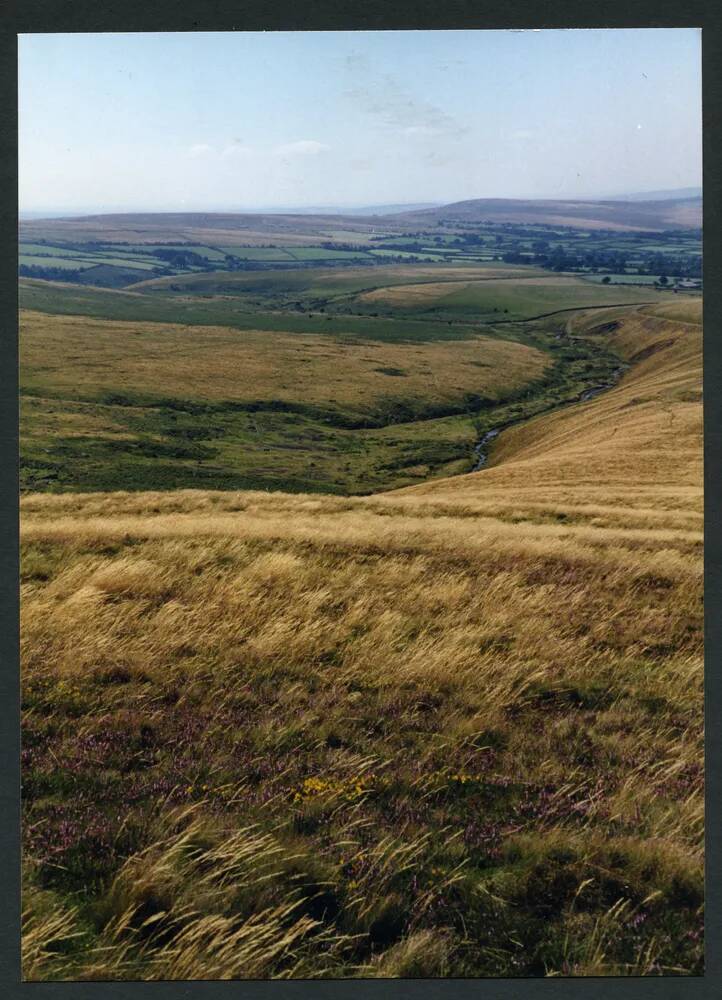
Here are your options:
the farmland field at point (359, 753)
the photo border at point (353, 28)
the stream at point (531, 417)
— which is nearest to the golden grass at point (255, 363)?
the stream at point (531, 417)

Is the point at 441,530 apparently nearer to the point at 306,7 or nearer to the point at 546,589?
the point at 546,589

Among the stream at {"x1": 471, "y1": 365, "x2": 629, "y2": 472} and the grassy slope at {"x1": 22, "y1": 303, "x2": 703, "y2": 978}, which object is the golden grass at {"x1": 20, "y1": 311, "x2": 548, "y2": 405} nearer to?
the stream at {"x1": 471, "y1": 365, "x2": 629, "y2": 472}

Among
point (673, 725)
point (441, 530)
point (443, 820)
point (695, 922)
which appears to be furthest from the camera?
point (441, 530)

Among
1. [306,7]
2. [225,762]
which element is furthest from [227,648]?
[306,7]

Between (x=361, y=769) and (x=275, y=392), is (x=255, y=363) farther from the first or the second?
(x=361, y=769)

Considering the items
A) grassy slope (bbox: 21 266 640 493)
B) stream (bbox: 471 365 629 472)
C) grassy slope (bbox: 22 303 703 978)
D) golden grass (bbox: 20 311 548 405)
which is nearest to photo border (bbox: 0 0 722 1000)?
grassy slope (bbox: 22 303 703 978)
